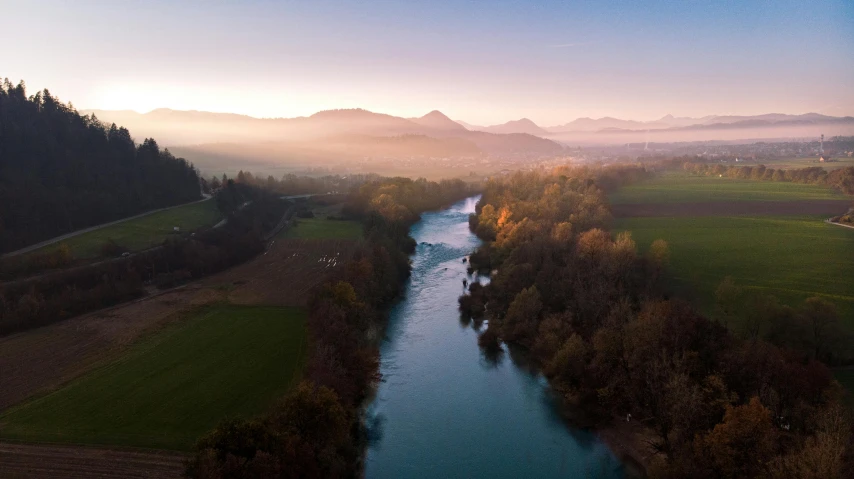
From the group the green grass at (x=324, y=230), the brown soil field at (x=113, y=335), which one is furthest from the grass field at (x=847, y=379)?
the green grass at (x=324, y=230)

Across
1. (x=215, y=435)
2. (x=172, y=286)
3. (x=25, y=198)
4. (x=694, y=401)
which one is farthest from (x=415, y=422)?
(x=25, y=198)

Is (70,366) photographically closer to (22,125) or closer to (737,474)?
(737,474)

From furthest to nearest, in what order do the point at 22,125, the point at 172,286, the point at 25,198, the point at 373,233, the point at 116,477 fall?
the point at 22,125 → the point at 373,233 → the point at 25,198 → the point at 172,286 → the point at 116,477

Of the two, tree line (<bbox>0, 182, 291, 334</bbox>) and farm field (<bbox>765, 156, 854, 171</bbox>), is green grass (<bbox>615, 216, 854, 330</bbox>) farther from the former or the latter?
tree line (<bbox>0, 182, 291, 334</bbox>)

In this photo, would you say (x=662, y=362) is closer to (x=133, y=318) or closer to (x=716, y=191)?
(x=133, y=318)

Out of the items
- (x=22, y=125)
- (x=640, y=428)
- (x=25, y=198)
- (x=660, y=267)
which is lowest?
(x=640, y=428)

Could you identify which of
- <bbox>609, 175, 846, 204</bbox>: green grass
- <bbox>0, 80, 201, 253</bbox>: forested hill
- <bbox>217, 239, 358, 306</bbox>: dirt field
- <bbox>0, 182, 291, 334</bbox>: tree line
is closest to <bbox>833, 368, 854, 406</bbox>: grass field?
<bbox>217, 239, 358, 306</bbox>: dirt field

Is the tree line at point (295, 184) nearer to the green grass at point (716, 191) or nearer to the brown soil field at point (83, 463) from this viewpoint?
the green grass at point (716, 191)
